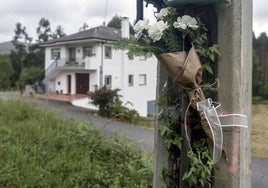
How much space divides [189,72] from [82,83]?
22.4 meters

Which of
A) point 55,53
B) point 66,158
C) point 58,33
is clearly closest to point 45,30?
point 58,33

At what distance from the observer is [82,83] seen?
23.3 meters

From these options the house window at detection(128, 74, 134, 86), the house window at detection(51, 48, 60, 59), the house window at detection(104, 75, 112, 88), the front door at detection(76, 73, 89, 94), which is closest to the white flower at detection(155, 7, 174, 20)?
the house window at detection(104, 75, 112, 88)

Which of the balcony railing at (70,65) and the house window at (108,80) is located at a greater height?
the balcony railing at (70,65)

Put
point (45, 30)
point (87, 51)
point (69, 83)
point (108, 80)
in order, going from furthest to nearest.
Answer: point (45, 30) → point (69, 83) → point (87, 51) → point (108, 80)

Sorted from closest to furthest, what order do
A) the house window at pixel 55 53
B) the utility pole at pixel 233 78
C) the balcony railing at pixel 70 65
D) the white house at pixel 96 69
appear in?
1. the utility pole at pixel 233 78
2. the balcony railing at pixel 70 65
3. the white house at pixel 96 69
4. the house window at pixel 55 53

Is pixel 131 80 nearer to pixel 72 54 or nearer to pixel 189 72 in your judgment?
pixel 72 54

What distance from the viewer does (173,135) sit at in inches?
58.0

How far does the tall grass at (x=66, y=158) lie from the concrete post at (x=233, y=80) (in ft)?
5.69

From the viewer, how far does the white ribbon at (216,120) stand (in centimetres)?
130

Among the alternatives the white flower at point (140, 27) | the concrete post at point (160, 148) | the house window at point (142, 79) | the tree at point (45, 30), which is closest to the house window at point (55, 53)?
the house window at point (142, 79)

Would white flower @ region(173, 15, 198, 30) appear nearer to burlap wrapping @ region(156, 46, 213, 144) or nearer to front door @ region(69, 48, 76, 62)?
burlap wrapping @ region(156, 46, 213, 144)

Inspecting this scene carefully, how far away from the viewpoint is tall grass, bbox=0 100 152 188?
10.1 ft

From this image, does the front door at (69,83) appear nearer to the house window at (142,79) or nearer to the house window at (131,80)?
the house window at (131,80)
